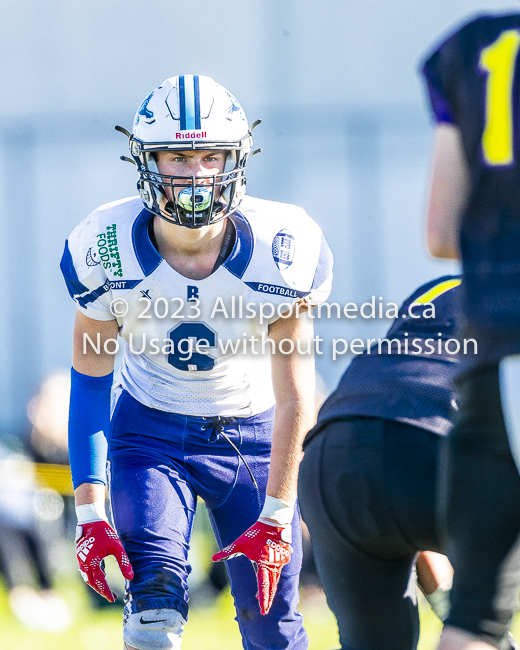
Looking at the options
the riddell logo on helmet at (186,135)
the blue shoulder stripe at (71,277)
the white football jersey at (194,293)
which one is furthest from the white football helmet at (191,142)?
the blue shoulder stripe at (71,277)

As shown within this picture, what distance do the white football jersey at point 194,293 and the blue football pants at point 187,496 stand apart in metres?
0.08

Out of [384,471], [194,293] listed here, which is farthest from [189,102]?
[384,471]

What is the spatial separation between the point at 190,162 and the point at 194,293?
40cm

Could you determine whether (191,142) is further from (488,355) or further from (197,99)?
(488,355)

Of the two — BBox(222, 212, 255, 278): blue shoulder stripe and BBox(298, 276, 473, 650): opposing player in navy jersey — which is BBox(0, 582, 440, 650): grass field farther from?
BBox(298, 276, 473, 650): opposing player in navy jersey

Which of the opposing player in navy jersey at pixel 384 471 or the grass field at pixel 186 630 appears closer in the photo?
the opposing player in navy jersey at pixel 384 471

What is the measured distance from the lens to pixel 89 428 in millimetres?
2932

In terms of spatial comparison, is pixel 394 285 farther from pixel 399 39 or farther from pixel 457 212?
pixel 457 212

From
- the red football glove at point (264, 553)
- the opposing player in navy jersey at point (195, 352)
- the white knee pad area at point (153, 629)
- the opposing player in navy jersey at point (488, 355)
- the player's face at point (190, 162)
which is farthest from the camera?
the player's face at point (190, 162)

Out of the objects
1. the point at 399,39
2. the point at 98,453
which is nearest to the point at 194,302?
the point at 98,453

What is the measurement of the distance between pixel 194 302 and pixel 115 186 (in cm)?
409

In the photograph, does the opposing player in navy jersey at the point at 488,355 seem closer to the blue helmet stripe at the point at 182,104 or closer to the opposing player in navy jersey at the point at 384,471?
the opposing player in navy jersey at the point at 384,471

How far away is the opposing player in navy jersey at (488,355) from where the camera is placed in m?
1.52

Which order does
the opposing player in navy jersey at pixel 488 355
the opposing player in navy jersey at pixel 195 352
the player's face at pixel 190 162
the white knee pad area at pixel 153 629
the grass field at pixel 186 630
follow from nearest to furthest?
the opposing player in navy jersey at pixel 488 355 → the white knee pad area at pixel 153 629 → the opposing player in navy jersey at pixel 195 352 → the player's face at pixel 190 162 → the grass field at pixel 186 630
